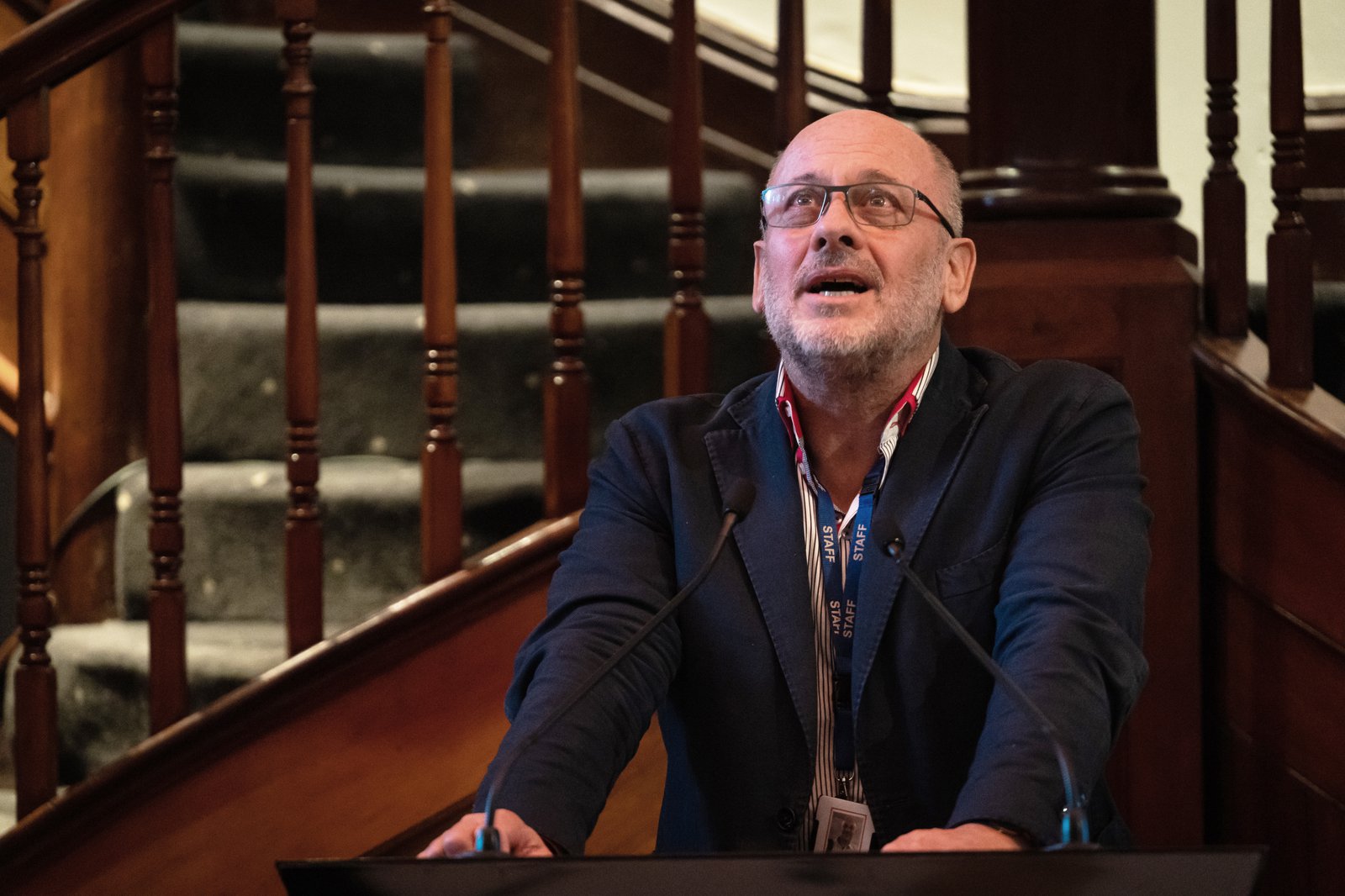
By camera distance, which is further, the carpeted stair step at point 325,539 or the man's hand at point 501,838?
the carpeted stair step at point 325,539

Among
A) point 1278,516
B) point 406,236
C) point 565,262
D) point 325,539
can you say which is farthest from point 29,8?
point 1278,516

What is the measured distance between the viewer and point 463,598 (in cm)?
179

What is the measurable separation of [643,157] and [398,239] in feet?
1.77

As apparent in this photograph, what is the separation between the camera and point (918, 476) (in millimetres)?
1359

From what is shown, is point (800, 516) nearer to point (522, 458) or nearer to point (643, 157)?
point (522, 458)

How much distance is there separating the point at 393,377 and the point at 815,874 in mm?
1735

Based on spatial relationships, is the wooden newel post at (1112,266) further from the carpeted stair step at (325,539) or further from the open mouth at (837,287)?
the carpeted stair step at (325,539)

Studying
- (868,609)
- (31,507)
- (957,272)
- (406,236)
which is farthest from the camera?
(406,236)

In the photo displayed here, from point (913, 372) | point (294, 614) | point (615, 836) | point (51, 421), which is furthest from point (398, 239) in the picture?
point (913, 372)

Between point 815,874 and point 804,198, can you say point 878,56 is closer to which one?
point 804,198

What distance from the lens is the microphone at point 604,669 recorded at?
965mm

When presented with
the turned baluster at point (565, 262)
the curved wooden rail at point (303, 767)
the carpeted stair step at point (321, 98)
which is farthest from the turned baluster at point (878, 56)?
the carpeted stair step at point (321, 98)

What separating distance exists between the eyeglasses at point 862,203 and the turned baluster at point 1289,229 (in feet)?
1.74

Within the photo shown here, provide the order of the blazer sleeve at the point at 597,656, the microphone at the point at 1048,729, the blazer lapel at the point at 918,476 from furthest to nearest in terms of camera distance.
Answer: the blazer lapel at the point at 918,476 → the blazer sleeve at the point at 597,656 → the microphone at the point at 1048,729
